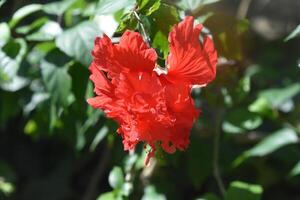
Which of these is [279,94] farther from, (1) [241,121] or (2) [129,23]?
(2) [129,23]

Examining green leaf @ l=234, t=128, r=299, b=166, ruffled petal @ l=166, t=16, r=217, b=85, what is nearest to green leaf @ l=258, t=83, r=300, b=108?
green leaf @ l=234, t=128, r=299, b=166

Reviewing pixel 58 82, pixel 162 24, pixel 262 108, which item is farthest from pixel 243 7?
pixel 162 24

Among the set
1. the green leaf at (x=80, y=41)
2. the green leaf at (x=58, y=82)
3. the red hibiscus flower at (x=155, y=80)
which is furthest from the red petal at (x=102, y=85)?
the green leaf at (x=58, y=82)

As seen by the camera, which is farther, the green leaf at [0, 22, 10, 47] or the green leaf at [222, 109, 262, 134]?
the green leaf at [222, 109, 262, 134]

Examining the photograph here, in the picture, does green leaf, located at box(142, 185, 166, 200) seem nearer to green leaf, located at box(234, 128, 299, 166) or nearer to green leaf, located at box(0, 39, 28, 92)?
green leaf, located at box(234, 128, 299, 166)

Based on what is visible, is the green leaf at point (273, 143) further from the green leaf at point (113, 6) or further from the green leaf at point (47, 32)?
the green leaf at point (113, 6)

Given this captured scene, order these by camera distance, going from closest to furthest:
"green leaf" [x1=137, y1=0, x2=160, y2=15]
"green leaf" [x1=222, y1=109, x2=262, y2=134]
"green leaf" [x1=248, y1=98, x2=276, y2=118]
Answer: "green leaf" [x1=137, y1=0, x2=160, y2=15]
"green leaf" [x1=222, y1=109, x2=262, y2=134]
"green leaf" [x1=248, y1=98, x2=276, y2=118]

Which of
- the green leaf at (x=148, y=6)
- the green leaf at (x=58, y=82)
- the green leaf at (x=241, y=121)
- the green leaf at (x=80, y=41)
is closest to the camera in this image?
the green leaf at (x=148, y=6)
